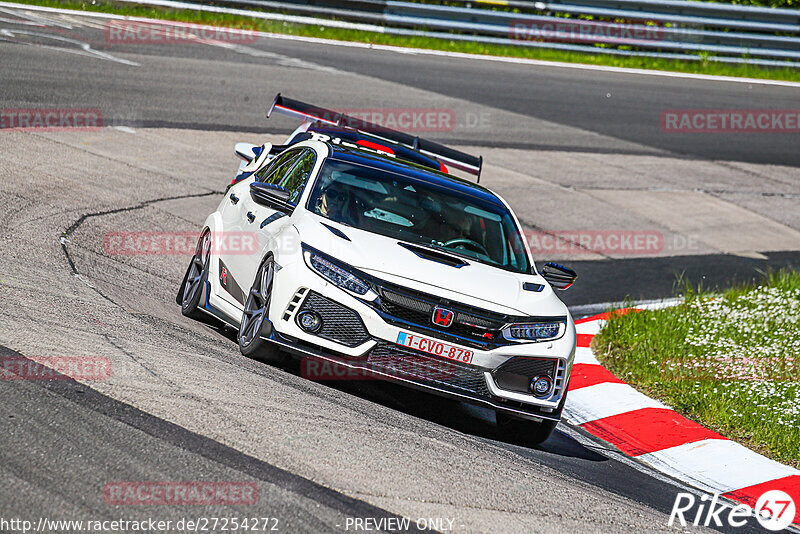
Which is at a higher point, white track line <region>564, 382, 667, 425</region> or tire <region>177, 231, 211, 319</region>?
tire <region>177, 231, 211, 319</region>

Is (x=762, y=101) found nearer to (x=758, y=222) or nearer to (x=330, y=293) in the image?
(x=758, y=222)

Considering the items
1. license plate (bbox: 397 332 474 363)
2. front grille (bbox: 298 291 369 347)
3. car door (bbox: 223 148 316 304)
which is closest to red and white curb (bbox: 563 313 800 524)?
license plate (bbox: 397 332 474 363)

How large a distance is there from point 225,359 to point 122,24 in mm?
16384

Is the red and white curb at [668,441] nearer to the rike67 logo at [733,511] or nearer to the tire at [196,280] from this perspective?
the rike67 logo at [733,511]

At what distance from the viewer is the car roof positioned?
26.4ft

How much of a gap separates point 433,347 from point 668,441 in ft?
6.81

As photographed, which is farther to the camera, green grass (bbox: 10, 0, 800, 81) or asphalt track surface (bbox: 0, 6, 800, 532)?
green grass (bbox: 10, 0, 800, 81)

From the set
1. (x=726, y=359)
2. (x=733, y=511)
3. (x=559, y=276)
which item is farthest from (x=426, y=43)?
(x=733, y=511)

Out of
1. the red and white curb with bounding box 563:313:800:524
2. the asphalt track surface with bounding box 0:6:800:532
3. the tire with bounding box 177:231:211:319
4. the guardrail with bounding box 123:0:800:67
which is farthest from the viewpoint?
the guardrail with bounding box 123:0:800:67

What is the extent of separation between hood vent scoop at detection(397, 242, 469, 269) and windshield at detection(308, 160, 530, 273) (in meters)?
0.24

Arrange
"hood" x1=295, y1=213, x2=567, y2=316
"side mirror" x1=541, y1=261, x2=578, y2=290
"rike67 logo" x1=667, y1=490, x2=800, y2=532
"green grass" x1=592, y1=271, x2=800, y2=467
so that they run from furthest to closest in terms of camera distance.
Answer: "green grass" x1=592, y1=271, x2=800, y2=467, "side mirror" x1=541, y1=261, x2=578, y2=290, "hood" x1=295, y1=213, x2=567, y2=316, "rike67 logo" x1=667, y1=490, x2=800, y2=532

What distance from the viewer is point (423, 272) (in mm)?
6738

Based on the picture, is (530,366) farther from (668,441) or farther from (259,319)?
(259,319)

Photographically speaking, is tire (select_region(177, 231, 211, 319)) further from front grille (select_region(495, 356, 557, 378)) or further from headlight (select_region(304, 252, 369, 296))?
front grille (select_region(495, 356, 557, 378))
